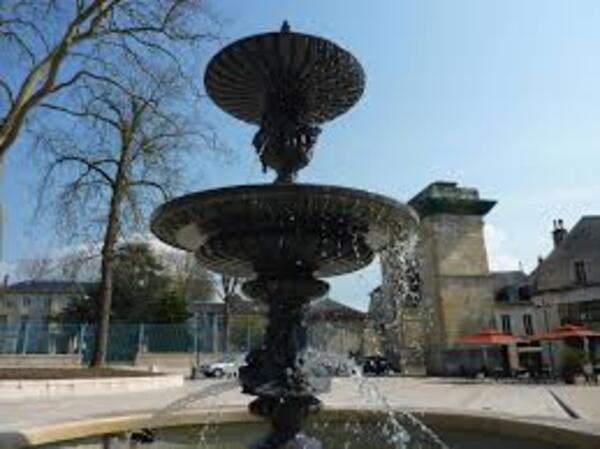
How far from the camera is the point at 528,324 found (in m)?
53.2

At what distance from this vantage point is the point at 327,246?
5742mm

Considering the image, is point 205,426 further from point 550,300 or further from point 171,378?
point 550,300

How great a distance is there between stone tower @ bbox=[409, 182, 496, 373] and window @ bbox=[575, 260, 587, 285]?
9898 millimetres

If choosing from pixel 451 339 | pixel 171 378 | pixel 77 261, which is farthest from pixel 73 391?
pixel 451 339

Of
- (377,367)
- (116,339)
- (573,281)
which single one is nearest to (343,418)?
(116,339)

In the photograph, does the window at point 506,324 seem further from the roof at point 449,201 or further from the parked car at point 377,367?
the roof at point 449,201

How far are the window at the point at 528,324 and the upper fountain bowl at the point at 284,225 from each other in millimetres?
50369

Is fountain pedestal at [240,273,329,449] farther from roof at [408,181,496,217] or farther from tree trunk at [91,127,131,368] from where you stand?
roof at [408,181,496,217]

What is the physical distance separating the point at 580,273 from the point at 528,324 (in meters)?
8.50

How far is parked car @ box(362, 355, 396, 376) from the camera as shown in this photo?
42.7 m

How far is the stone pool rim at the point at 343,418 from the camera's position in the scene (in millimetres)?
6480

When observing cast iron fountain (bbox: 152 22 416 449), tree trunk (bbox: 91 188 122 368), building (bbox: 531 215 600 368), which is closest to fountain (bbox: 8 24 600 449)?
cast iron fountain (bbox: 152 22 416 449)

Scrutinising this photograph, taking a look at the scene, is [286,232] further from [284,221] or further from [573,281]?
[573,281]

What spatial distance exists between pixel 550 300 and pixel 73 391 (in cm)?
3871
